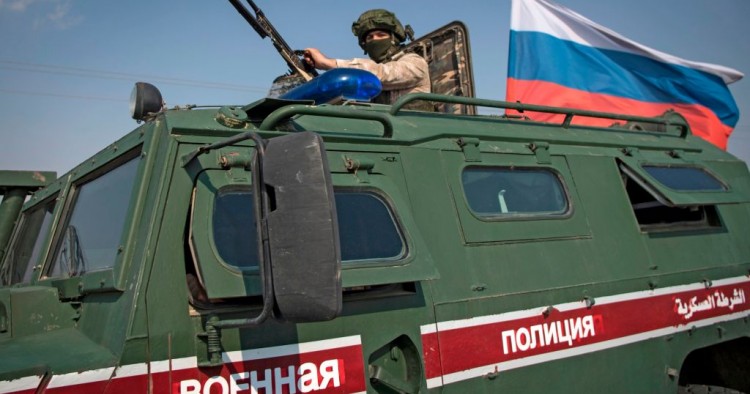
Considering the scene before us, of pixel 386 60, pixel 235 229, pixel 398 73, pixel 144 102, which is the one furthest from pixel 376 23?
pixel 235 229

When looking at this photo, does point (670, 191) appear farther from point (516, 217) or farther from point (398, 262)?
point (398, 262)

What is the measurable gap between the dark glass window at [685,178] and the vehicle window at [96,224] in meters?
3.18

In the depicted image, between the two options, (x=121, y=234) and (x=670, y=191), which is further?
(x=670, y=191)

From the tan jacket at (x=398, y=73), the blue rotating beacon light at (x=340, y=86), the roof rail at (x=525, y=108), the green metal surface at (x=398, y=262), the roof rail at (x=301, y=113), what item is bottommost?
the green metal surface at (x=398, y=262)

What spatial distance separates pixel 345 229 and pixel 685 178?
2.79 m

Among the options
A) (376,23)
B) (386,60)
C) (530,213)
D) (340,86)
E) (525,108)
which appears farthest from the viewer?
(386,60)

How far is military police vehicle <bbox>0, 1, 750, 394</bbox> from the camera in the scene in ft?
7.53

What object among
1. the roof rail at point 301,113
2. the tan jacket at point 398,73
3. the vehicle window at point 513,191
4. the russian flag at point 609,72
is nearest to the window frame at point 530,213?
the vehicle window at point 513,191

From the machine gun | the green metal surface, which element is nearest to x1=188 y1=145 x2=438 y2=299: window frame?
the green metal surface

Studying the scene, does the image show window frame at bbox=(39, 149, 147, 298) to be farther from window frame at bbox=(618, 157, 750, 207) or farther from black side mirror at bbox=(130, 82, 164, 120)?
window frame at bbox=(618, 157, 750, 207)

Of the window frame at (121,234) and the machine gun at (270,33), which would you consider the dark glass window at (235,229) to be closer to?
the window frame at (121,234)

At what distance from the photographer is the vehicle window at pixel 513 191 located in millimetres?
3475

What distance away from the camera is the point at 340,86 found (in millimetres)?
3760

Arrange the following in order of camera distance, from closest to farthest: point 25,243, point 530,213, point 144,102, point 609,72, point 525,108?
1. point 144,102
2. point 530,213
3. point 525,108
4. point 25,243
5. point 609,72
